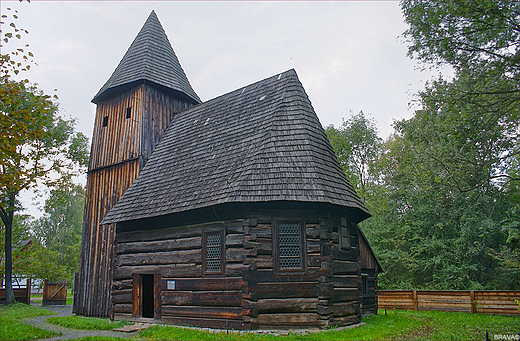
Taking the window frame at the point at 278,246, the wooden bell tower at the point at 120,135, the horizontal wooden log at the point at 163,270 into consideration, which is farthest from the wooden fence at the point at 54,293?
the window frame at the point at 278,246

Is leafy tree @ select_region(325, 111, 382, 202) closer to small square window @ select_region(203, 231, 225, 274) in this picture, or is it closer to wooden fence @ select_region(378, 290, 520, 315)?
wooden fence @ select_region(378, 290, 520, 315)

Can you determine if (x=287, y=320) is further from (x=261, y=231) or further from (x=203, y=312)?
(x=203, y=312)

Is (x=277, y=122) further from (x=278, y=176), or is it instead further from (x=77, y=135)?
(x=77, y=135)

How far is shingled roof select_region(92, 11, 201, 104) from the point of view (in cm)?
1705

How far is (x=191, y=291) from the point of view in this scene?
11.3 metres

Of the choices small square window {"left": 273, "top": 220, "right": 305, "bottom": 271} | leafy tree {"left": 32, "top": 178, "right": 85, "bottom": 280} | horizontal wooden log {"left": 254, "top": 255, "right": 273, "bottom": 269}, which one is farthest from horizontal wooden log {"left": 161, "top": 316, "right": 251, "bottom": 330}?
leafy tree {"left": 32, "top": 178, "right": 85, "bottom": 280}

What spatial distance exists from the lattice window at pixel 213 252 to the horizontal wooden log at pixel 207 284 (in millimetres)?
304

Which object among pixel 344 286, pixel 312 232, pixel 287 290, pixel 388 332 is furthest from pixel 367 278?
pixel 287 290

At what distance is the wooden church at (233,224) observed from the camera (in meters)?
10.2

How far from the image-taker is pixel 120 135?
16.6 m

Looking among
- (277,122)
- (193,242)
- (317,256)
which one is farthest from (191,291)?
(277,122)

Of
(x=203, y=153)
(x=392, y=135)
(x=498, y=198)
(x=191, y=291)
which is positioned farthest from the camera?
(x=392, y=135)

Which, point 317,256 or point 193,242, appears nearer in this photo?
point 317,256

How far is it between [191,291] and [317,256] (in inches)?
149
